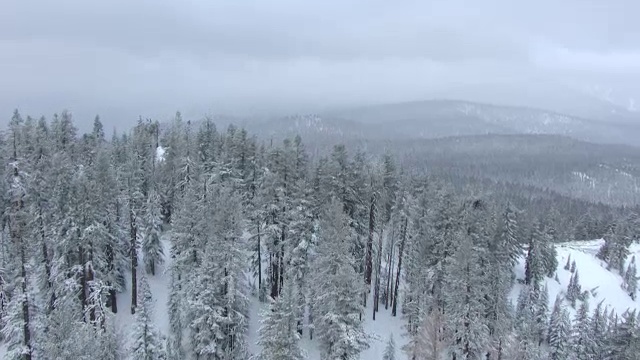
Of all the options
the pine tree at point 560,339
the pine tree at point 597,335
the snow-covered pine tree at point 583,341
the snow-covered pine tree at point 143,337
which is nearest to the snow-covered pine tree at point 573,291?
the pine tree at point 597,335

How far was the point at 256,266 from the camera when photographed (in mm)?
50844

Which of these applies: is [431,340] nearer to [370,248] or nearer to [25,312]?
[370,248]

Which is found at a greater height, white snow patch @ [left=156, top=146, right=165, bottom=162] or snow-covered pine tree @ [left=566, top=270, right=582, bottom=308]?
white snow patch @ [left=156, top=146, right=165, bottom=162]

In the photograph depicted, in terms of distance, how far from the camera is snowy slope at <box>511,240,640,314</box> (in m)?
82.2

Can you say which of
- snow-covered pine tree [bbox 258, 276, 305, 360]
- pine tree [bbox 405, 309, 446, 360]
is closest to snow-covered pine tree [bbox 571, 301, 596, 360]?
pine tree [bbox 405, 309, 446, 360]

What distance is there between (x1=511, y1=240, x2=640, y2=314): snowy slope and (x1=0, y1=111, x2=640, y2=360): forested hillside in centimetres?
2069

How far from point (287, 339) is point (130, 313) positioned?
2250 cm

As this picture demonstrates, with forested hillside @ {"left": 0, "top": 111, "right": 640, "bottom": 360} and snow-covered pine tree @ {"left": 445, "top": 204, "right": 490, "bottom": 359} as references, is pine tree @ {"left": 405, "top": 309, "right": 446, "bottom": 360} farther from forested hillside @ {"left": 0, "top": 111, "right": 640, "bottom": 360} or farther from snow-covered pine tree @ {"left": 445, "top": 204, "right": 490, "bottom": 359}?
snow-covered pine tree @ {"left": 445, "top": 204, "right": 490, "bottom": 359}

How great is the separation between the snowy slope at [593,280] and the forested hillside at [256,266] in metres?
20.7

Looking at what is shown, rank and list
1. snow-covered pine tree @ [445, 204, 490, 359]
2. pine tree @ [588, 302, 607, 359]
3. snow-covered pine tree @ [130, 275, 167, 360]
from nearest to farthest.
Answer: snow-covered pine tree @ [445, 204, 490, 359]
snow-covered pine tree @ [130, 275, 167, 360]
pine tree @ [588, 302, 607, 359]

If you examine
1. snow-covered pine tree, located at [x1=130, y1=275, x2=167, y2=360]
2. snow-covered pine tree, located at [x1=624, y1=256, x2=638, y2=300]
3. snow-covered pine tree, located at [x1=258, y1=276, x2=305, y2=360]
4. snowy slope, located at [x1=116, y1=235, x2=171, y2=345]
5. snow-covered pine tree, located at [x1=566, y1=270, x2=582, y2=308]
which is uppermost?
snow-covered pine tree, located at [x1=258, y1=276, x2=305, y2=360]

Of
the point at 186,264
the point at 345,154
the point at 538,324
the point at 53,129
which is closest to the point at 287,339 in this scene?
the point at 186,264

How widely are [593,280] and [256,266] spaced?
71038 mm

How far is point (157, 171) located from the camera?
66188 mm
